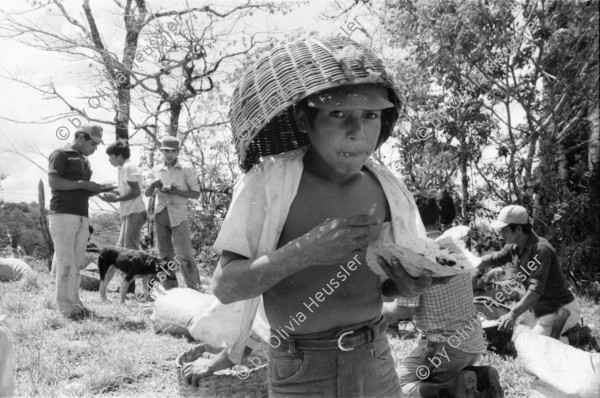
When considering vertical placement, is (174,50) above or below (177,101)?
above

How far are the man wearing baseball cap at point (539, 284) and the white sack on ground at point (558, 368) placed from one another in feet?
4.01

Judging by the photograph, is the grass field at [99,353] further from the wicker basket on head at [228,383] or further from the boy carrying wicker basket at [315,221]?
the boy carrying wicker basket at [315,221]

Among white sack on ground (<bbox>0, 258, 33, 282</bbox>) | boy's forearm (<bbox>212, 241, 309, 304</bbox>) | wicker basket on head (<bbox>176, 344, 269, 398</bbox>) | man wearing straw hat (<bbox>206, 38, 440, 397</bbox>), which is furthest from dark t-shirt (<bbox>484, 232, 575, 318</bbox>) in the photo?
white sack on ground (<bbox>0, 258, 33, 282</bbox>)

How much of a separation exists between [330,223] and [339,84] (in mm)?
365

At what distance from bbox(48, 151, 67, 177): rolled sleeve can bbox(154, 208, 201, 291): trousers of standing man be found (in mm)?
1359

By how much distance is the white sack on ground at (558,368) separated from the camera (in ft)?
8.62

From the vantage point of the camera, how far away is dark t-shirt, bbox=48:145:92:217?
16.6ft

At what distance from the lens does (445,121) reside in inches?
283

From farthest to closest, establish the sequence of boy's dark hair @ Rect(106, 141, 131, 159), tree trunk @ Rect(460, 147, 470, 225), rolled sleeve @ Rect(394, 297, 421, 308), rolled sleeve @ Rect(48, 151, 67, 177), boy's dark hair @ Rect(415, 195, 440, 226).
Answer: tree trunk @ Rect(460, 147, 470, 225) → boy's dark hair @ Rect(106, 141, 131, 159) → rolled sleeve @ Rect(48, 151, 67, 177) → boy's dark hair @ Rect(415, 195, 440, 226) → rolled sleeve @ Rect(394, 297, 421, 308)

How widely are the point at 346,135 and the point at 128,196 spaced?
475 cm

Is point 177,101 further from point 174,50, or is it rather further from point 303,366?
point 303,366

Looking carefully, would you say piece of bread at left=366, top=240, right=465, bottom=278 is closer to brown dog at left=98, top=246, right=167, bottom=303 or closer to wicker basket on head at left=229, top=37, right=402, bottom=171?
wicker basket on head at left=229, top=37, right=402, bottom=171

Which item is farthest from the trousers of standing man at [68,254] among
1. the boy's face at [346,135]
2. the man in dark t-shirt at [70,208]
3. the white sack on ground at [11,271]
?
the boy's face at [346,135]

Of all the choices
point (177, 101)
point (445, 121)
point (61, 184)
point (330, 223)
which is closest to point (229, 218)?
point (330, 223)
